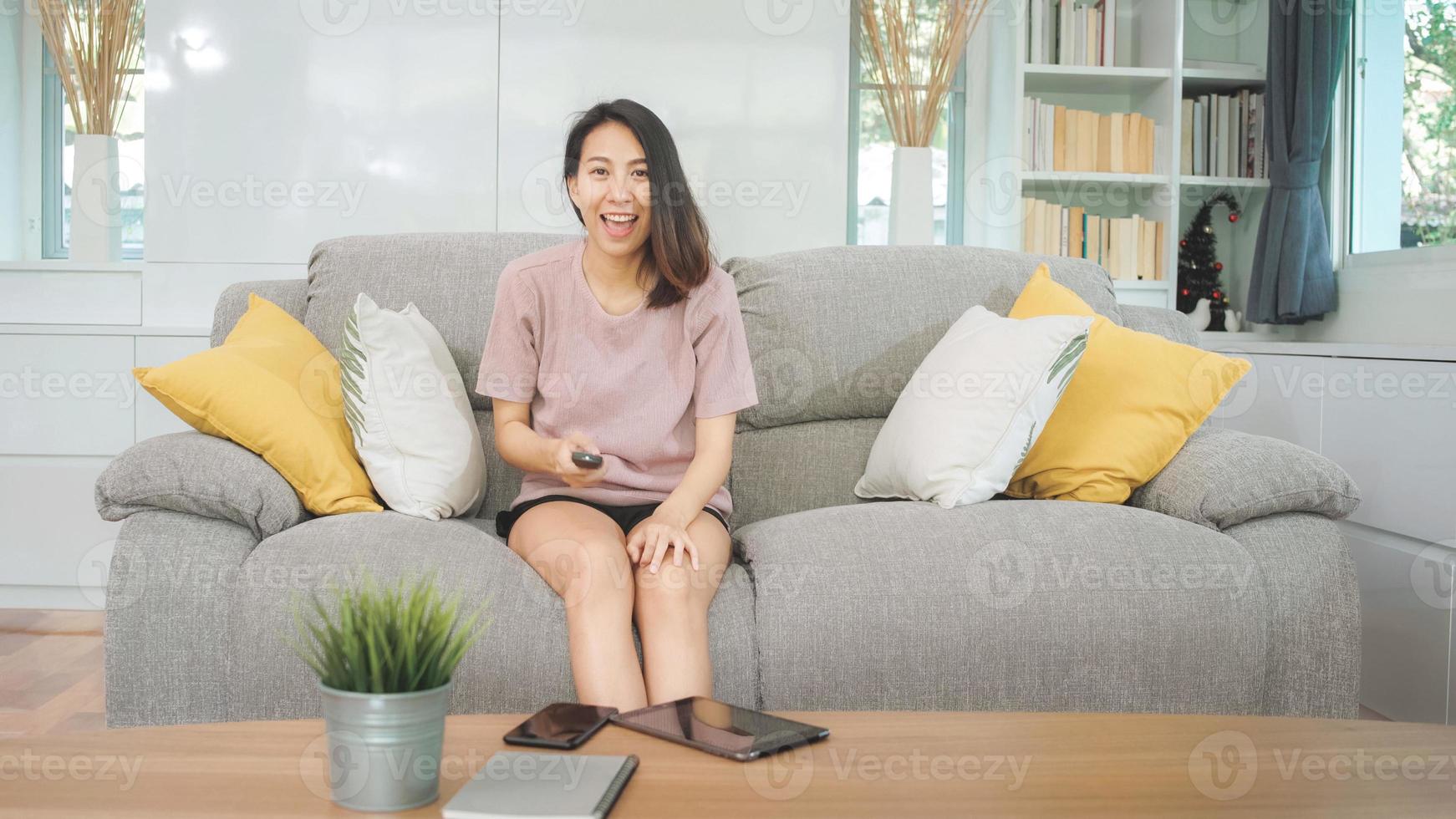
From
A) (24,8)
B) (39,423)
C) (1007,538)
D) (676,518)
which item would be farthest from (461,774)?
(24,8)

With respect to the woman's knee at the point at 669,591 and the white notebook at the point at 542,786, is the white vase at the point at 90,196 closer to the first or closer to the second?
the woman's knee at the point at 669,591

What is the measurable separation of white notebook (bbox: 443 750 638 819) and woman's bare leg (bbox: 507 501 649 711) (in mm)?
422

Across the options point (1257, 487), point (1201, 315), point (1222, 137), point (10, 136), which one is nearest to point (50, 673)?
point (10, 136)

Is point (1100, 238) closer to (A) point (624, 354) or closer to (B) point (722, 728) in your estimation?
(A) point (624, 354)

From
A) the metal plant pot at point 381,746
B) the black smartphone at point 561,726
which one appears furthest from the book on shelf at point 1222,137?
the metal plant pot at point 381,746

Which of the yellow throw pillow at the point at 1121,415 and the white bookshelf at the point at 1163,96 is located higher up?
the white bookshelf at the point at 1163,96

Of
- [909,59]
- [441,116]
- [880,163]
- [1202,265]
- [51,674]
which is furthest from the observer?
[880,163]

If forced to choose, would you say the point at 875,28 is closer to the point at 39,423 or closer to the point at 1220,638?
the point at 1220,638

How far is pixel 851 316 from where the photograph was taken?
2207mm

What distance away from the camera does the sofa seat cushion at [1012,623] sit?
1.56 metres

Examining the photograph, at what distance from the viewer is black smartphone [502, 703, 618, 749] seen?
97 centimetres

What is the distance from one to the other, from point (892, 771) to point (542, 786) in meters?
0.30

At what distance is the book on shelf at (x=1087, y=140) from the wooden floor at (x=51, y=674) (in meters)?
1.95

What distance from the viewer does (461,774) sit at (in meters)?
0.91
